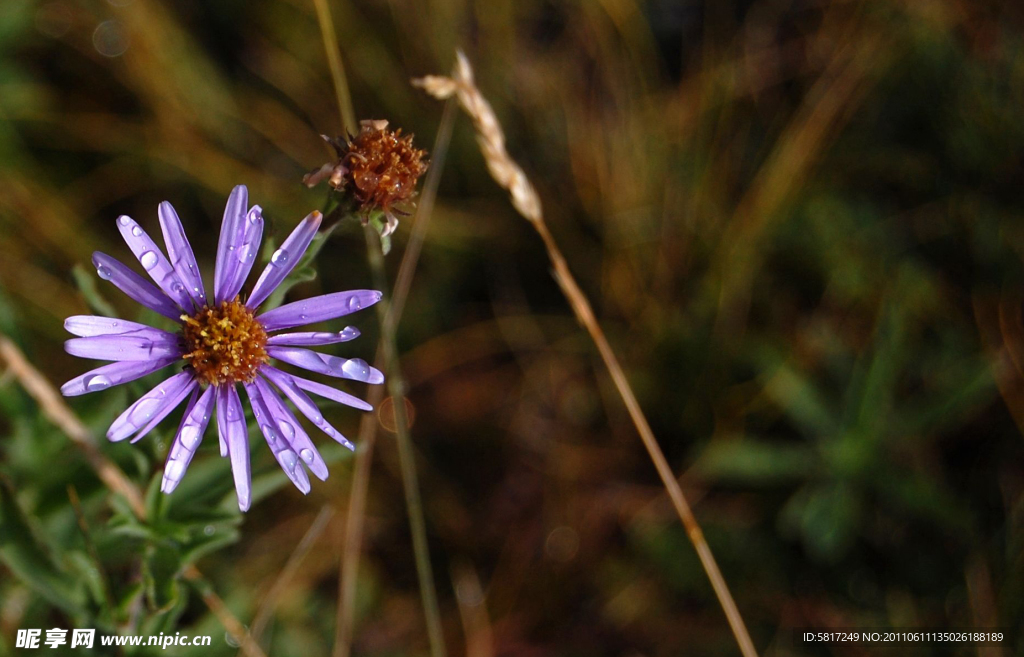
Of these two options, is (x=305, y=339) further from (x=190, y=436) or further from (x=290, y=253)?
(x=190, y=436)

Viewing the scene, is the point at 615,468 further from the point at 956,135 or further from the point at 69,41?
the point at 69,41

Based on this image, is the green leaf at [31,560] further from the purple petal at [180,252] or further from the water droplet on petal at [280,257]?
the water droplet on petal at [280,257]

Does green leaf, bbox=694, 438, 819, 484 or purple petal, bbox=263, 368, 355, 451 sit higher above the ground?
green leaf, bbox=694, 438, 819, 484

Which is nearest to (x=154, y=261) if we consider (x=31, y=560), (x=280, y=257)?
(x=280, y=257)

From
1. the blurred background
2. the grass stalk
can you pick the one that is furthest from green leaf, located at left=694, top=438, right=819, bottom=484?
the grass stalk

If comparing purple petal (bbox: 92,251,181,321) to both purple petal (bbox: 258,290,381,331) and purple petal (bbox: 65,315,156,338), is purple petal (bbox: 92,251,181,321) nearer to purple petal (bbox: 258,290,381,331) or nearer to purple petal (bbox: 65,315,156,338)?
purple petal (bbox: 65,315,156,338)

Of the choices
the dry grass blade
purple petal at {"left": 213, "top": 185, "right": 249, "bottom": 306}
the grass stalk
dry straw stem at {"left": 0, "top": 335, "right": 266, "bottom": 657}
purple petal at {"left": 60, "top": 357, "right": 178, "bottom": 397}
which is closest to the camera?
purple petal at {"left": 60, "top": 357, "right": 178, "bottom": 397}
